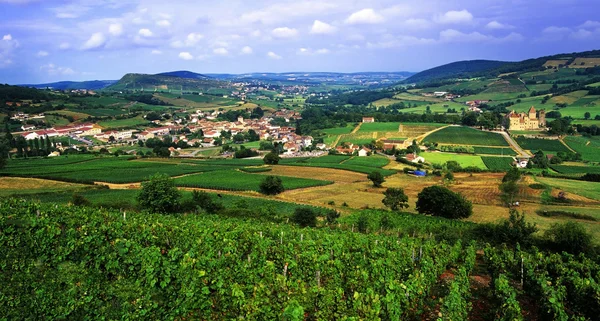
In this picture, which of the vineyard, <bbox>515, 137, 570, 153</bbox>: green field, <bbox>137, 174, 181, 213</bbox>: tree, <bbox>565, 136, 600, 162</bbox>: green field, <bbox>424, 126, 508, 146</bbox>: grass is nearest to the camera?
the vineyard

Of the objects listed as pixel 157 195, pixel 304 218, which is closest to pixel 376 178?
pixel 304 218

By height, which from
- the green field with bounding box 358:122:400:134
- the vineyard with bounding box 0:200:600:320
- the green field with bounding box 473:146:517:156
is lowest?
the green field with bounding box 473:146:517:156

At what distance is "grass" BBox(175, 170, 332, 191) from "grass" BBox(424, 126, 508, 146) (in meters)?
56.9

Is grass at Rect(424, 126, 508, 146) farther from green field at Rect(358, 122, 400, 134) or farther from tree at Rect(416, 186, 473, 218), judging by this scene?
tree at Rect(416, 186, 473, 218)

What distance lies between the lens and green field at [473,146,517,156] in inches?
3378

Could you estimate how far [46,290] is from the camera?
12.2 m

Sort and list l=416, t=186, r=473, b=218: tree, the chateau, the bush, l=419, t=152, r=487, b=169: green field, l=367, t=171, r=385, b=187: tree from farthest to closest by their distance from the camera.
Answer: the chateau < l=419, t=152, r=487, b=169: green field < l=367, t=171, r=385, b=187: tree < l=416, t=186, r=473, b=218: tree < the bush

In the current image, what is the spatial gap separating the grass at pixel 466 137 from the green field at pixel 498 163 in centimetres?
1704

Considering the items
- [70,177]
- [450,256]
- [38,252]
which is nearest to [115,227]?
[38,252]

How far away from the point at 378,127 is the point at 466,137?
29726 mm

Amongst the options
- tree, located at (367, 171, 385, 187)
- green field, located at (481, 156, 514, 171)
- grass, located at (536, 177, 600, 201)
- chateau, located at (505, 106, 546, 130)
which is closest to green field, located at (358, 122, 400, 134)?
chateau, located at (505, 106, 546, 130)

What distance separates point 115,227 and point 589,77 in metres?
223

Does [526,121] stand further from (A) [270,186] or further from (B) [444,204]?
(A) [270,186]

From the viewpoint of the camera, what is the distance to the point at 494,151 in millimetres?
88125
